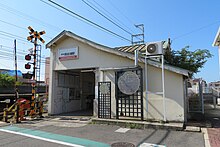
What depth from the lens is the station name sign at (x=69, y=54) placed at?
10.2m

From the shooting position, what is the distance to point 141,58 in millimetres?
8406

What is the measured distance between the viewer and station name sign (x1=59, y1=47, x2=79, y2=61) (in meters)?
10.2

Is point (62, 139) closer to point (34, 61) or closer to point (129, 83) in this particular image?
point (129, 83)

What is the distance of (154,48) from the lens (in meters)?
7.92

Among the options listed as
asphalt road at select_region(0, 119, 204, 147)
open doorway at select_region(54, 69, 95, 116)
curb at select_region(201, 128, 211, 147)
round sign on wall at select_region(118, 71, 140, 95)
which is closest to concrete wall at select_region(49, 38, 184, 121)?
open doorway at select_region(54, 69, 95, 116)

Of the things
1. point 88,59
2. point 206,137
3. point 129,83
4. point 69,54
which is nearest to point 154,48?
point 129,83

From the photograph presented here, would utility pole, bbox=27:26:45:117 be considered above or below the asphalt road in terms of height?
above

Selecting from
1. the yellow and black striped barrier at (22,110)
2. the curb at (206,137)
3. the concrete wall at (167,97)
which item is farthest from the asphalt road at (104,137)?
the yellow and black striped barrier at (22,110)

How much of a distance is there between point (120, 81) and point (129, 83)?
49cm

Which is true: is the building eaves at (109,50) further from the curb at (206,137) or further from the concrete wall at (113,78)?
the curb at (206,137)

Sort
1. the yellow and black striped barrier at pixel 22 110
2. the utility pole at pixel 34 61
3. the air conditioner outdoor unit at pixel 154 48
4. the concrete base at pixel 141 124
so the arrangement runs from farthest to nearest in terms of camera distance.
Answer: the utility pole at pixel 34 61
the yellow and black striped barrier at pixel 22 110
the air conditioner outdoor unit at pixel 154 48
the concrete base at pixel 141 124

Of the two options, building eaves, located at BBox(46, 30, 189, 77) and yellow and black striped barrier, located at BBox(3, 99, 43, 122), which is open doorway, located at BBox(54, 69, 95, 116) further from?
building eaves, located at BBox(46, 30, 189, 77)

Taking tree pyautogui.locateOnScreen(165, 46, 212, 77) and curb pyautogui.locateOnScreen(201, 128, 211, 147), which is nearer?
curb pyautogui.locateOnScreen(201, 128, 211, 147)

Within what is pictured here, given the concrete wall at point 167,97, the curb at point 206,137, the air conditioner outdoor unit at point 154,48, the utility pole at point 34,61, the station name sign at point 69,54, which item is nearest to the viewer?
the curb at point 206,137
